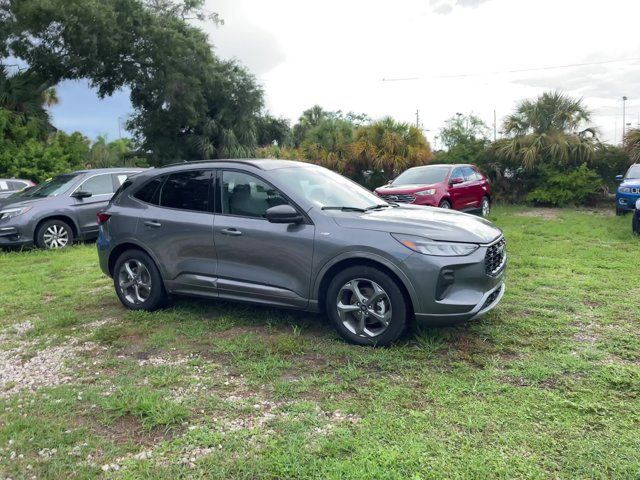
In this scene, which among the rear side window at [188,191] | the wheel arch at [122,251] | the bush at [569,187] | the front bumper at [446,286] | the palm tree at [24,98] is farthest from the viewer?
the palm tree at [24,98]

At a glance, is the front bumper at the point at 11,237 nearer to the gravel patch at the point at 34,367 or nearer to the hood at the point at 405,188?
the gravel patch at the point at 34,367

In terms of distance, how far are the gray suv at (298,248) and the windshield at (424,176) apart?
286 inches

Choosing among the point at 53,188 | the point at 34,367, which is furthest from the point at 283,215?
the point at 53,188

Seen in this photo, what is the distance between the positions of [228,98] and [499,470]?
29.8 m

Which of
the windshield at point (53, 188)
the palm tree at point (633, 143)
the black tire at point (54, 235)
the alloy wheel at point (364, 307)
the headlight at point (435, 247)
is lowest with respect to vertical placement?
the alloy wheel at point (364, 307)

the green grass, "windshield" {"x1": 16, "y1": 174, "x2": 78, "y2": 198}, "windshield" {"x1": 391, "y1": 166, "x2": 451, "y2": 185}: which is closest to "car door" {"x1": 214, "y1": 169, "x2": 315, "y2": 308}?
the green grass

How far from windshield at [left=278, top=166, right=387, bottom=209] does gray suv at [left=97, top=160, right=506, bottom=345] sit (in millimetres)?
16

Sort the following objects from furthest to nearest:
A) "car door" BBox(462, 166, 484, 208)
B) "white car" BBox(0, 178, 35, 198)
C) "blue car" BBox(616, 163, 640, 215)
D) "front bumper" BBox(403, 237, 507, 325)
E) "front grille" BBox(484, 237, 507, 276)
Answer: "white car" BBox(0, 178, 35, 198), "car door" BBox(462, 166, 484, 208), "blue car" BBox(616, 163, 640, 215), "front grille" BBox(484, 237, 507, 276), "front bumper" BBox(403, 237, 507, 325)

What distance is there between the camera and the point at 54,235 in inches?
410

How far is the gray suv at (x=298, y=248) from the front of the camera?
4242 millimetres

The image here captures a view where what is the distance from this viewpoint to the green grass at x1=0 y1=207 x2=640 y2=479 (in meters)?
2.84

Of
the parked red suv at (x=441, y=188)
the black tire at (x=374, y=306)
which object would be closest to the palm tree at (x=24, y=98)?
the parked red suv at (x=441, y=188)

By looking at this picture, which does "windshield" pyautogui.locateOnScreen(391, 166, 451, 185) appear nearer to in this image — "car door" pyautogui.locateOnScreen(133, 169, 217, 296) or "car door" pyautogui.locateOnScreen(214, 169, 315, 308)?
"car door" pyautogui.locateOnScreen(133, 169, 217, 296)

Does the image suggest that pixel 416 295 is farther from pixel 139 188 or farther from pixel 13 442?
pixel 139 188
